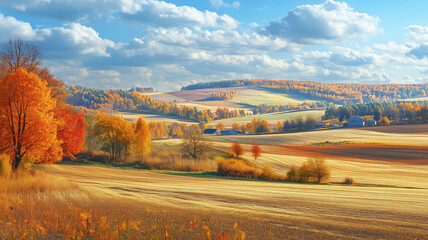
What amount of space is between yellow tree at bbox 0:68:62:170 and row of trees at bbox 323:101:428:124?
123 metres

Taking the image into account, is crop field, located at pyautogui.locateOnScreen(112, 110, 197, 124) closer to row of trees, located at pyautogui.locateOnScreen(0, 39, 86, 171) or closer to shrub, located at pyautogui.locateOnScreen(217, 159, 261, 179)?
shrub, located at pyautogui.locateOnScreen(217, 159, 261, 179)

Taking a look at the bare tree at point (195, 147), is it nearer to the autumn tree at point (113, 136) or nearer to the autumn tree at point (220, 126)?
the autumn tree at point (113, 136)

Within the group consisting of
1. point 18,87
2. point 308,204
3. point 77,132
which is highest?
point 18,87

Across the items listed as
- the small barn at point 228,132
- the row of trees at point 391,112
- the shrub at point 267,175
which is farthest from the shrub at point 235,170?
the row of trees at point 391,112

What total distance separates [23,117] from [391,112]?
145m

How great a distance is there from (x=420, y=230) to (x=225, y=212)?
6385 mm

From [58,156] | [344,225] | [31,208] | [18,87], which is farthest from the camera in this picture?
[58,156]

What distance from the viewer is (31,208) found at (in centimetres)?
1152

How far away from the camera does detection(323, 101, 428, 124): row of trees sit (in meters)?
119

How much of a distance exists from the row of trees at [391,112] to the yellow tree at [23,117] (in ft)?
403

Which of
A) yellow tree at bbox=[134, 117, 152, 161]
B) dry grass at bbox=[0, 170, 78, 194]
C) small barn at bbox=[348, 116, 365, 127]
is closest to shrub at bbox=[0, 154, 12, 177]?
dry grass at bbox=[0, 170, 78, 194]

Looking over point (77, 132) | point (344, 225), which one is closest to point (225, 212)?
point (344, 225)

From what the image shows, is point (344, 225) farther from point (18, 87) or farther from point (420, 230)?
point (18, 87)

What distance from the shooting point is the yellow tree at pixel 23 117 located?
24.9m
